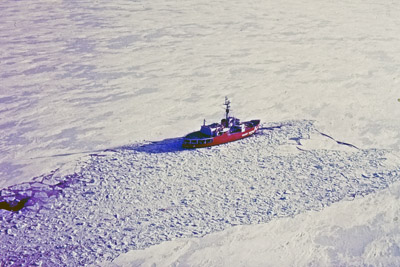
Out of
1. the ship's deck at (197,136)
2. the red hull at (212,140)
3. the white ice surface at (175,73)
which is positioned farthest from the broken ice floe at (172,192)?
the white ice surface at (175,73)

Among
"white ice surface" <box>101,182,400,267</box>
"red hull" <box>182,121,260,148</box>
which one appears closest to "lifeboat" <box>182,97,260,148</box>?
"red hull" <box>182,121,260,148</box>

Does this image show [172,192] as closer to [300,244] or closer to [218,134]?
[218,134]

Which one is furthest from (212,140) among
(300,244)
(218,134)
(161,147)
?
(300,244)

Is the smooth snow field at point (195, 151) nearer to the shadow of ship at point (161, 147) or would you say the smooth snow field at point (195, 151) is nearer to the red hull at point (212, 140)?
the shadow of ship at point (161, 147)

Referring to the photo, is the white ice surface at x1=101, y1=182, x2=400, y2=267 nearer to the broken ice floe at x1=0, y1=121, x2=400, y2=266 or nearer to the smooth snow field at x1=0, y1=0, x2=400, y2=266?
the smooth snow field at x1=0, y1=0, x2=400, y2=266

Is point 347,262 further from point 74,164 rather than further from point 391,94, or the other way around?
point 391,94

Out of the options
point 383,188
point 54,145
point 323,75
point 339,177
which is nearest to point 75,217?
point 54,145
